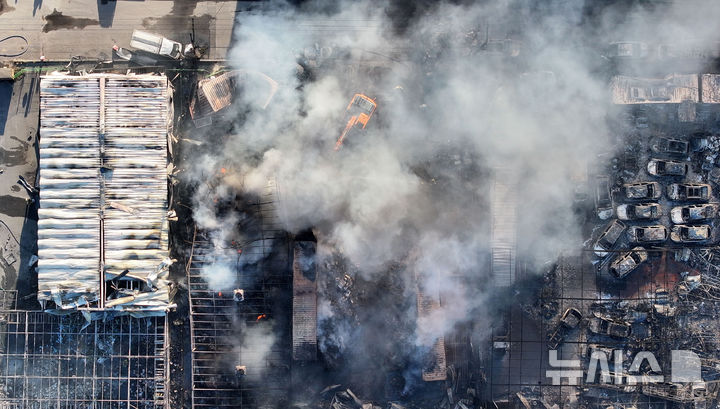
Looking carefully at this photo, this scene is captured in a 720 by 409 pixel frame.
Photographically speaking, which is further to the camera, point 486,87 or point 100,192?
point 486,87

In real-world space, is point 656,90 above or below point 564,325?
above

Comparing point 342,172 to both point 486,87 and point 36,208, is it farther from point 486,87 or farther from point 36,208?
point 36,208

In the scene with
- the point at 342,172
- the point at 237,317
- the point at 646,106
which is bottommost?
the point at 237,317

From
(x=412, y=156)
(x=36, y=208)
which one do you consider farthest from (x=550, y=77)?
(x=36, y=208)

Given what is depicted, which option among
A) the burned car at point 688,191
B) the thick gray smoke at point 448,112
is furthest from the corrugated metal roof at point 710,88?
the burned car at point 688,191

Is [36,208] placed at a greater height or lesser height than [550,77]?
lesser

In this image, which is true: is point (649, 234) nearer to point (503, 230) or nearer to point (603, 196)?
point (603, 196)

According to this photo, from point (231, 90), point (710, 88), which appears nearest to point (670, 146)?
point (710, 88)
